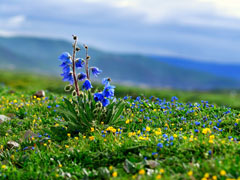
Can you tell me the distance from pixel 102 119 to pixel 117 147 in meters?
1.88

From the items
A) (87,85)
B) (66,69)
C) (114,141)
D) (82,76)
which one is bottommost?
(114,141)

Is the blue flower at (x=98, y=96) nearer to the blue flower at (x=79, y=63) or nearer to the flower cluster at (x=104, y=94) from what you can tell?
the flower cluster at (x=104, y=94)

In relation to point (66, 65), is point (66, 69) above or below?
below

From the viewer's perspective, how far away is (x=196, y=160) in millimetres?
6672

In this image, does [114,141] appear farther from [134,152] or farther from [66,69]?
[66,69]

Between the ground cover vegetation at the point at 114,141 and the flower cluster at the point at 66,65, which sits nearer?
the ground cover vegetation at the point at 114,141

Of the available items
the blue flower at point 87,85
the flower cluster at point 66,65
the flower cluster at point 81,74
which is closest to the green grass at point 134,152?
the flower cluster at point 81,74

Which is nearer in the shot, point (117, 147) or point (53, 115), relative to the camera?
point (117, 147)

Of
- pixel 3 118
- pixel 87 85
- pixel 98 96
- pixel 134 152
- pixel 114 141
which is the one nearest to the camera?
pixel 134 152

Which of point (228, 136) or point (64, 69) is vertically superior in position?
point (64, 69)

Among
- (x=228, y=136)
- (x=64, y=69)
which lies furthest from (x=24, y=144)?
(x=228, y=136)

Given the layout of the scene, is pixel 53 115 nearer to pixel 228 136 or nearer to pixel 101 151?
pixel 101 151

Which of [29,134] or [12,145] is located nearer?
[12,145]

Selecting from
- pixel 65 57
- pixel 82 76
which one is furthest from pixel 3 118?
pixel 82 76
